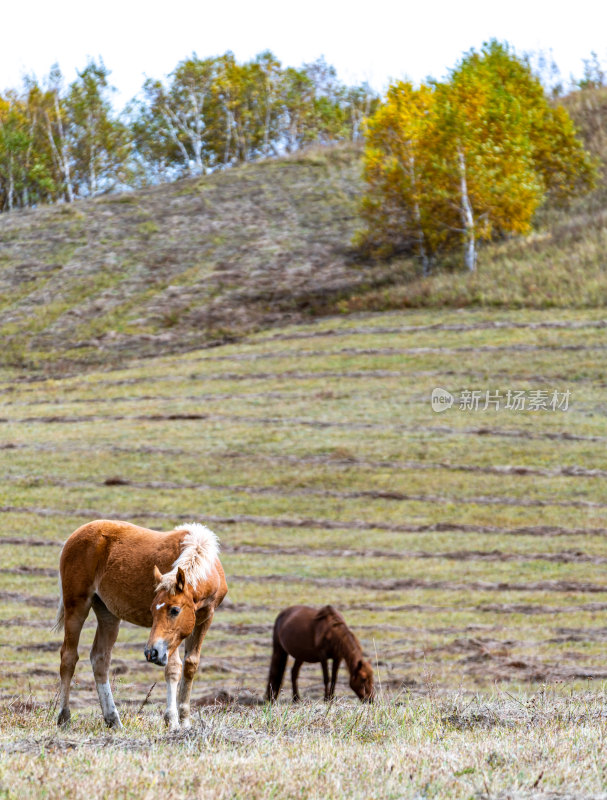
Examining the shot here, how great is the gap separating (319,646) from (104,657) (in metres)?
6.75

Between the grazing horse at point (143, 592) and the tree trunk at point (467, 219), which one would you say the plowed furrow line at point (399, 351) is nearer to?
the tree trunk at point (467, 219)

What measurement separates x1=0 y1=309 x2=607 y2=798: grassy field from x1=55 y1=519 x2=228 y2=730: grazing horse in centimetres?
45

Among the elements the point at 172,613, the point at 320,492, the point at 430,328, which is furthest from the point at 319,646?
the point at 430,328

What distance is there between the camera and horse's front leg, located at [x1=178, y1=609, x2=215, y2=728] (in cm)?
792

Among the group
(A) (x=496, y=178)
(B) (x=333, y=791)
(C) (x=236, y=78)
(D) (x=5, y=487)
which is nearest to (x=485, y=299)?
(A) (x=496, y=178)

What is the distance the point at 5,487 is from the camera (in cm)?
3222

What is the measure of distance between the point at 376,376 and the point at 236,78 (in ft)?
201

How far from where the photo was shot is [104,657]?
8508 millimetres

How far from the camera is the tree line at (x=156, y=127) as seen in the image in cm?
9612

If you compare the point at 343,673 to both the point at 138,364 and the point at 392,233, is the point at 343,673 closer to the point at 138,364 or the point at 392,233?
the point at 138,364

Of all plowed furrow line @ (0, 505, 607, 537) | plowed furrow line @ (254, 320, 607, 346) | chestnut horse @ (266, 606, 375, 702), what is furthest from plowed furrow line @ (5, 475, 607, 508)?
plowed furrow line @ (254, 320, 607, 346)

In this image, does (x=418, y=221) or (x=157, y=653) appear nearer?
(x=157, y=653)

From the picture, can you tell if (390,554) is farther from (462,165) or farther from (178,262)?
(178,262)

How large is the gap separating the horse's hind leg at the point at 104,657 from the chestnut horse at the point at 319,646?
19.3 feet
